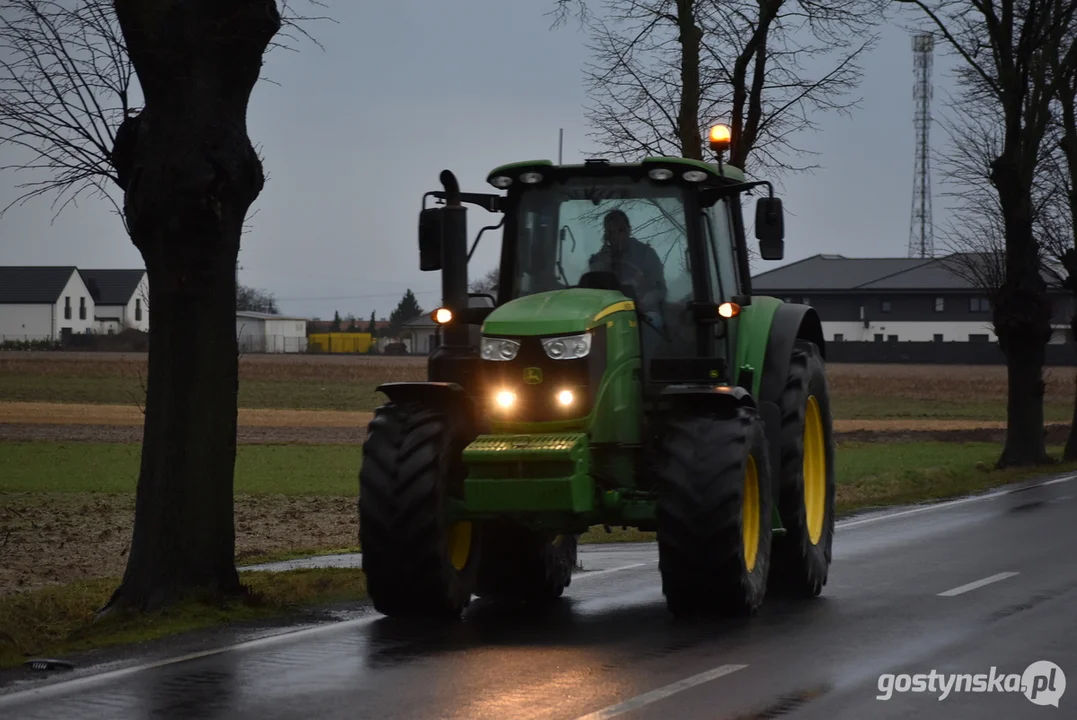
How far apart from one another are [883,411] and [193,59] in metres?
48.7

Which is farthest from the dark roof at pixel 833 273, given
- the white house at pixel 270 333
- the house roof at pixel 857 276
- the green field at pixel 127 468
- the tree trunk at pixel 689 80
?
the tree trunk at pixel 689 80

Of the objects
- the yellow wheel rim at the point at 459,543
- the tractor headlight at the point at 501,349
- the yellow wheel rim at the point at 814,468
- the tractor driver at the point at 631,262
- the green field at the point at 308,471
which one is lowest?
the green field at the point at 308,471

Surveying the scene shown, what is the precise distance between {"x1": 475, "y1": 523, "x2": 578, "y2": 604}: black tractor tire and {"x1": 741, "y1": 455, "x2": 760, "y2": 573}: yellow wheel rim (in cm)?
158

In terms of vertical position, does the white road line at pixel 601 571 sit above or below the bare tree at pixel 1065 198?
below

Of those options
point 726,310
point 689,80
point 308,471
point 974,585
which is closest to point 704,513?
point 726,310

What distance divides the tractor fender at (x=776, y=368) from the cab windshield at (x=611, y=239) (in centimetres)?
126

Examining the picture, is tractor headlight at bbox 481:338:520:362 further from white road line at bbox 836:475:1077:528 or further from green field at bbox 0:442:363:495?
green field at bbox 0:442:363:495

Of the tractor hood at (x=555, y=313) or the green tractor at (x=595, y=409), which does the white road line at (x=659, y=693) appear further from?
the tractor hood at (x=555, y=313)

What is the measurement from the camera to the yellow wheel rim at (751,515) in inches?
435

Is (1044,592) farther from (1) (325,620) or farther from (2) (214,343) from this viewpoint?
(2) (214,343)

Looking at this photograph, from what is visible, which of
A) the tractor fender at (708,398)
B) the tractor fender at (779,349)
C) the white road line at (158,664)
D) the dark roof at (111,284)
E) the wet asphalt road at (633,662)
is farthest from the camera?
the dark roof at (111,284)

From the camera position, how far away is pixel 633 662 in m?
9.10

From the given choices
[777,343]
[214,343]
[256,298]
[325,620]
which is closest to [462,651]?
[325,620]

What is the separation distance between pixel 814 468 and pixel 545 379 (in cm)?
411
